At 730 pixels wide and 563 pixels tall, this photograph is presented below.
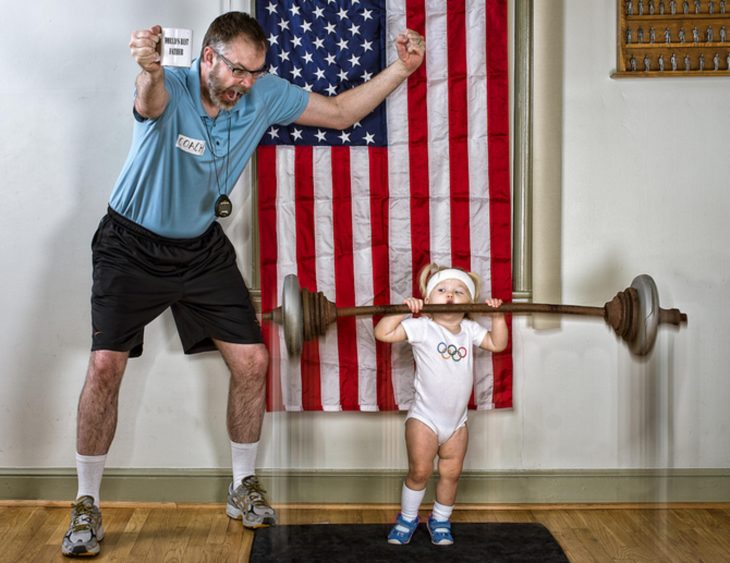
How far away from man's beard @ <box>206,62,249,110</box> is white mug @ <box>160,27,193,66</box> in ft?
0.89

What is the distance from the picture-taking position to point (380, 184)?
328cm

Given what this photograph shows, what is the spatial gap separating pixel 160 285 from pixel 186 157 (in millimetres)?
425

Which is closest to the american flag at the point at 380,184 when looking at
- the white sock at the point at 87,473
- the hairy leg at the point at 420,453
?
the hairy leg at the point at 420,453

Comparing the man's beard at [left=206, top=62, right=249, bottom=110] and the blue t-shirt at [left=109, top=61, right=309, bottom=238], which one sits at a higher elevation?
the man's beard at [left=206, top=62, right=249, bottom=110]

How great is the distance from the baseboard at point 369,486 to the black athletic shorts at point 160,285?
575mm

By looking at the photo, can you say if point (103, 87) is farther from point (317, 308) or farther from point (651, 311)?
point (651, 311)

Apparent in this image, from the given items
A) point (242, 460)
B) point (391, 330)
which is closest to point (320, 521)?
point (242, 460)

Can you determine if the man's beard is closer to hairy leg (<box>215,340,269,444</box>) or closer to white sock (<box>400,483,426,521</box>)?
hairy leg (<box>215,340,269,444</box>)

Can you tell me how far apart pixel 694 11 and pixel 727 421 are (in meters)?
1.49

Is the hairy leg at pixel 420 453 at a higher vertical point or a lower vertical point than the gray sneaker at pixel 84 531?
higher

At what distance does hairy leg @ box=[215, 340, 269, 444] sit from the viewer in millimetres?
3133

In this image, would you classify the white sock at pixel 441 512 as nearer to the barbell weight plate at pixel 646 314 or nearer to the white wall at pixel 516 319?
the white wall at pixel 516 319

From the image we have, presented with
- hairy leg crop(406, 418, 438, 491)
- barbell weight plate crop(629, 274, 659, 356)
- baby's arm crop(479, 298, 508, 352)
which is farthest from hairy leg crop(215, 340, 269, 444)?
barbell weight plate crop(629, 274, 659, 356)

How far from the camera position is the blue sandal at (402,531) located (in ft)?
9.67
